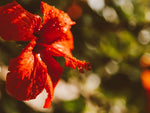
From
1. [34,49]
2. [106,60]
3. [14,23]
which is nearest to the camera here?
[14,23]

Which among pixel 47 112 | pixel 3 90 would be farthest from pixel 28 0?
pixel 47 112

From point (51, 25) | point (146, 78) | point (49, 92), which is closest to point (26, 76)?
point (49, 92)

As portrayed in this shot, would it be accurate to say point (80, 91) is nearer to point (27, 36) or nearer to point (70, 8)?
point (70, 8)

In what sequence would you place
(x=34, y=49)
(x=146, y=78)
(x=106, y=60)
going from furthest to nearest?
(x=146, y=78), (x=106, y=60), (x=34, y=49)

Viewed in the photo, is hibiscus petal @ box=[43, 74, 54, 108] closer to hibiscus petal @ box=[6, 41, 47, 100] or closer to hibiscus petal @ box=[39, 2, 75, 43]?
hibiscus petal @ box=[6, 41, 47, 100]

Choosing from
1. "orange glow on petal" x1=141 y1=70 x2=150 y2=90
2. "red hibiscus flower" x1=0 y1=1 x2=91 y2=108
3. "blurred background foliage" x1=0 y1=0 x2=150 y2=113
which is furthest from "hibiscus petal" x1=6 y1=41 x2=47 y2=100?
"orange glow on petal" x1=141 y1=70 x2=150 y2=90

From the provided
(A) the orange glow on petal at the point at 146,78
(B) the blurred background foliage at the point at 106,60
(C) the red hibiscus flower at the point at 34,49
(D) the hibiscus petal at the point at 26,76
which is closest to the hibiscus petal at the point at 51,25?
(C) the red hibiscus flower at the point at 34,49

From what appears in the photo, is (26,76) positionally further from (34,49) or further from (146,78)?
(146,78)
